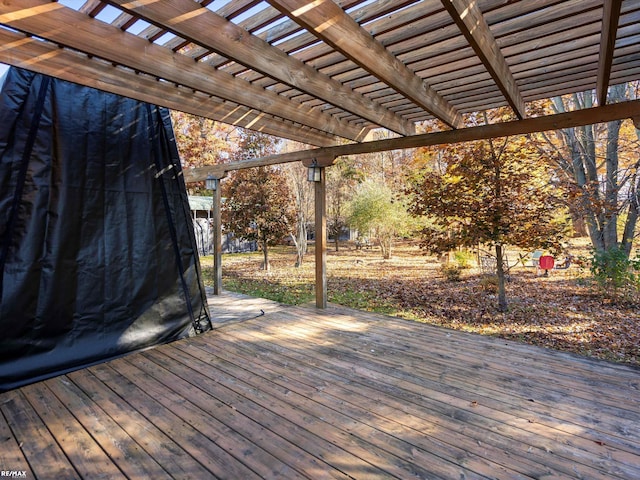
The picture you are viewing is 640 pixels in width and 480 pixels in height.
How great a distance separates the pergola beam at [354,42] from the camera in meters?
1.48

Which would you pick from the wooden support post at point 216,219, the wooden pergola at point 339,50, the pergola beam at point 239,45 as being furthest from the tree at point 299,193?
the pergola beam at point 239,45

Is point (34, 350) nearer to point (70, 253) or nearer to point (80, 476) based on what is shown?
point (70, 253)

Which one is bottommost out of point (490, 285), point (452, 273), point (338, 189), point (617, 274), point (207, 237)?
point (490, 285)

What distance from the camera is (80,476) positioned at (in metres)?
1.67

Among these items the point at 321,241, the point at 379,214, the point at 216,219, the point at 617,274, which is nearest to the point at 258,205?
the point at 216,219

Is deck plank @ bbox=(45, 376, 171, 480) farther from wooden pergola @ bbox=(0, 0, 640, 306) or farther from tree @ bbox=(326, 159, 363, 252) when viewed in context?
tree @ bbox=(326, 159, 363, 252)

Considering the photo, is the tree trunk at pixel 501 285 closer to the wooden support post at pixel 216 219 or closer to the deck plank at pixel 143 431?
the wooden support post at pixel 216 219

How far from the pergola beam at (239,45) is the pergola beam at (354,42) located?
1.71 ft

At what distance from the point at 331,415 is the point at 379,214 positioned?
26.2ft

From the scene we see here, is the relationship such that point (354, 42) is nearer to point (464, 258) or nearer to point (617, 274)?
point (617, 274)

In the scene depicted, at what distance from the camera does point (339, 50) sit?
68.4 inches

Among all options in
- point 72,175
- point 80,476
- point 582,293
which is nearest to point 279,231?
point 72,175

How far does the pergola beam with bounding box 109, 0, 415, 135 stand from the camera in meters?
1.54

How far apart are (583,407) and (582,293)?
13.9 feet
